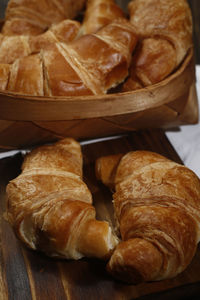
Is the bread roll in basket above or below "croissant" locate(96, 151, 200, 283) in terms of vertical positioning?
above

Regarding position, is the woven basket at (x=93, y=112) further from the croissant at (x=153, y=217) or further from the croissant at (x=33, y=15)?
the croissant at (x=33, y=15)

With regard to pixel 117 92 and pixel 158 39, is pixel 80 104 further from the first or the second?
pixel 158 39

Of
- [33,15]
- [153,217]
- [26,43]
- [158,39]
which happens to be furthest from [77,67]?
[153,217]

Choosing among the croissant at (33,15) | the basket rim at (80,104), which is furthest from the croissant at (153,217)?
the croissant at (33,15)

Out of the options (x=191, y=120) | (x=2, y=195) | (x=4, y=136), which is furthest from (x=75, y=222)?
(x=191, y=120)

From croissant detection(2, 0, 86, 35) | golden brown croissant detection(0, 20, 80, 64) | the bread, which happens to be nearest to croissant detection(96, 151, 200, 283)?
the bread

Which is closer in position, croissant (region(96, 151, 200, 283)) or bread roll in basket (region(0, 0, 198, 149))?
croissant (region(96, 151, 200, 283))

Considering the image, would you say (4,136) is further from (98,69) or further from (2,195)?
(98,69)

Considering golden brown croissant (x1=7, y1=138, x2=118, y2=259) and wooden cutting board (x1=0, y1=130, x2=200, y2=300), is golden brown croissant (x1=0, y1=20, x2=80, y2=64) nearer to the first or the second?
golden brown croissant (x1=7, y1=138, x2=118, y2=259)
